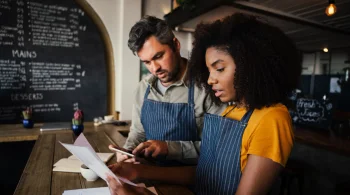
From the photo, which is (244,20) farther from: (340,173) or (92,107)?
(92,107)

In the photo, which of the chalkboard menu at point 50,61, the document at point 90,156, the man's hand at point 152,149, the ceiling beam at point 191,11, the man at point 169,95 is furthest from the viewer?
the chalkboard menu at point 50,61

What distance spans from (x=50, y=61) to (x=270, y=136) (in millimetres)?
3226

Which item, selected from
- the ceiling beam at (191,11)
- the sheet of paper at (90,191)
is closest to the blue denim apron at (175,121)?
the sheet of paper at (90,191)

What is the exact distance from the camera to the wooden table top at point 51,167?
1152mm

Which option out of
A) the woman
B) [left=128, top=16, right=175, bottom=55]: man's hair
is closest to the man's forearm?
the woman

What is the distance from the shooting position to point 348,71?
8.21m

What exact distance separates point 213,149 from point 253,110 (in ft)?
0.90

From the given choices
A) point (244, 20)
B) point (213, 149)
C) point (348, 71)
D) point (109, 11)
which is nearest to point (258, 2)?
point (109, 11)

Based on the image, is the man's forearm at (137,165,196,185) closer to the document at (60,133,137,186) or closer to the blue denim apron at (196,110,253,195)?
the blue denim apron at (196,110,253,195)

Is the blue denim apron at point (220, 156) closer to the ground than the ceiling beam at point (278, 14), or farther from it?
closer to the ground

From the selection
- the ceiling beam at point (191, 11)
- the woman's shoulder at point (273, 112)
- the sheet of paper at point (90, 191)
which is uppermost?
the ceiling beam at point (191, 11)

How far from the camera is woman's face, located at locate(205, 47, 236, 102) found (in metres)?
1.11

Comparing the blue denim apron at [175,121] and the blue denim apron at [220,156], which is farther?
the blue denim apron at [175,121]

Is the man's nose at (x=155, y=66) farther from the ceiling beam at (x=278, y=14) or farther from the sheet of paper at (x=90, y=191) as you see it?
the ceiling beam at (x=278, y=14)
